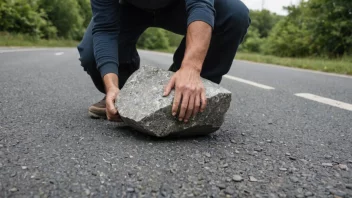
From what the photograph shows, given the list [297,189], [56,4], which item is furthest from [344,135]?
[56,4]

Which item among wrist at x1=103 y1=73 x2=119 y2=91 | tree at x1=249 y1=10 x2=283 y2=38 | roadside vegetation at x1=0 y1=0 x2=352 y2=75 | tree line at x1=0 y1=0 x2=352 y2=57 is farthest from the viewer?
tree at x1=249 y1=10 x2=283 y2=38

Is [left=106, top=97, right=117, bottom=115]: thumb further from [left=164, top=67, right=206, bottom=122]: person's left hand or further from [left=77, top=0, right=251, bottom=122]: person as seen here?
[left=164, top=67, right=206, bottom=122]: person's left hand

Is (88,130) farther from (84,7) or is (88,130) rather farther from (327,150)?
(84,7)

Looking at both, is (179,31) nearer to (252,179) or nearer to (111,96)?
(111,96)

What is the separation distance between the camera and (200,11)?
161 centimetres

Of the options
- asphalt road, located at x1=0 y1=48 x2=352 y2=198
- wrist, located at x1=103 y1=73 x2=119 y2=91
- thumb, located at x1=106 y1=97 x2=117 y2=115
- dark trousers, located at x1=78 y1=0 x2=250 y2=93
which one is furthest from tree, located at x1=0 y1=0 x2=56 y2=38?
thumb, located at x1=106 y1=97 x2=117 y2=115

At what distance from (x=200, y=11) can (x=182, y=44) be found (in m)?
0.75

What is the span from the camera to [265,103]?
3.01 m

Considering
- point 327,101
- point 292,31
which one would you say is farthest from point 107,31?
point 292,31

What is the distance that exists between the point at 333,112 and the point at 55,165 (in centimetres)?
216

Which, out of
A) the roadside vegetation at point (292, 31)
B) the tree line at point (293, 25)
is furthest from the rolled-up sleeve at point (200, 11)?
the tree line at point (293, 25)

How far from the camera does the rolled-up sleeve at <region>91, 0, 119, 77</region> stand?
1.92 meters

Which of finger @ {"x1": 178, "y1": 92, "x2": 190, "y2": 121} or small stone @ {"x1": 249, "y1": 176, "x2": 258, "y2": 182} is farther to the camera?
finger @ {"x1": 178, "y1": 92, "x2": 190, "y2": 121}

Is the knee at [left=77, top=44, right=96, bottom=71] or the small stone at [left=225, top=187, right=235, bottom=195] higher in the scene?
the knee at [left=77, top=44, right=96, bottom=71]
